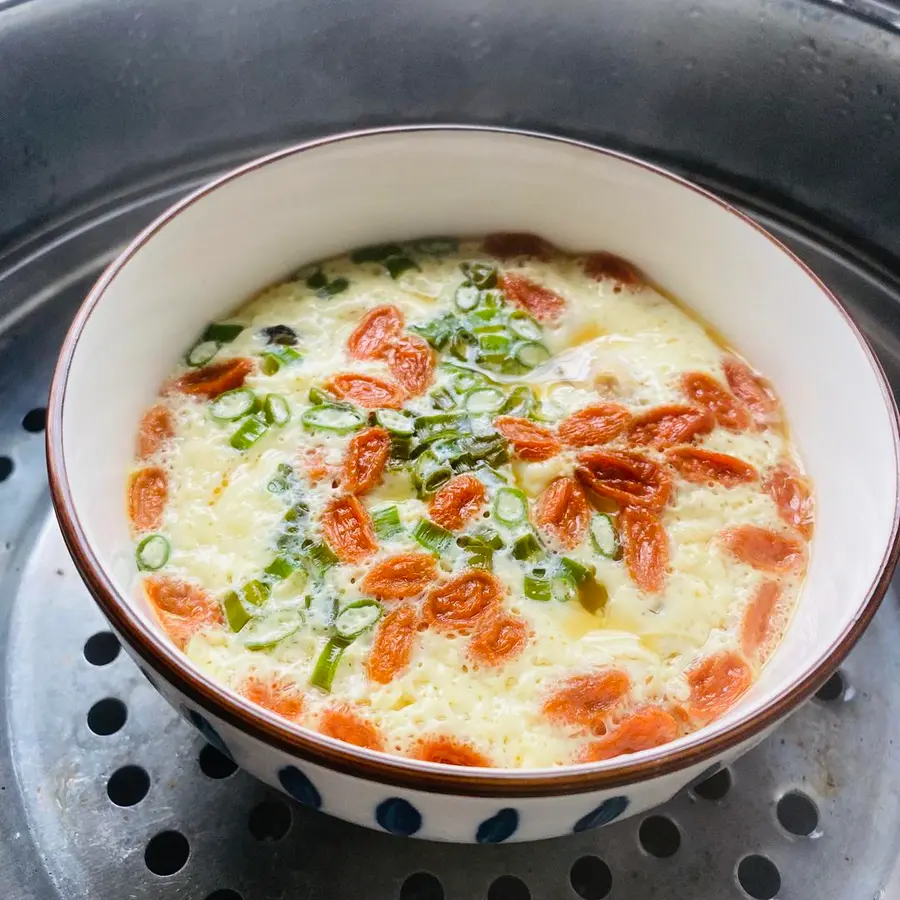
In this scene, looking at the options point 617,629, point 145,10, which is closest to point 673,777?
point 617,629

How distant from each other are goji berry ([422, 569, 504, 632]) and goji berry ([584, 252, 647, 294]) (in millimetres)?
798

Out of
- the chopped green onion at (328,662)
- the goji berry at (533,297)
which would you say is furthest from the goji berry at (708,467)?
the chopped green onion at (328,662)

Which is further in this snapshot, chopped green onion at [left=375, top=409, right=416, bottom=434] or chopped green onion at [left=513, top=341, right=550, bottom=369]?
chopped green onion at [left=513, top=341, right=550, bottom=369]

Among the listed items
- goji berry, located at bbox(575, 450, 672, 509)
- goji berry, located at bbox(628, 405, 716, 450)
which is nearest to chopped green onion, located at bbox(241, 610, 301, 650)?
goji berry, located at bbox(575, 450, 672, 509)

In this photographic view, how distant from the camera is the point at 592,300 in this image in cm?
194

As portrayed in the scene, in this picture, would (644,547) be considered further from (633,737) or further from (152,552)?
(152,552)

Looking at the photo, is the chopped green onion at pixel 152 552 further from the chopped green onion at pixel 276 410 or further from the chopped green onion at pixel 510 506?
the chopped green onion at pixel 510 506

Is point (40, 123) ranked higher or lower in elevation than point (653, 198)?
higher

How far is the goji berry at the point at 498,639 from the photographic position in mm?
1361

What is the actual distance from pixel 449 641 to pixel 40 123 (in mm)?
1398

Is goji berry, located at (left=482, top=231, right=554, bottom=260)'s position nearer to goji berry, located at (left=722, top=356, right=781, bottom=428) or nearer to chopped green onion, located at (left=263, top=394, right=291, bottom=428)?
goji berry, located at (left=722, top=356, right=781, bottom=428)

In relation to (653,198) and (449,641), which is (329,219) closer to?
(653,198)

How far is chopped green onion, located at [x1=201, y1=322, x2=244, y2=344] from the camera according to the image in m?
1.82

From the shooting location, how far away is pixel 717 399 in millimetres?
1771
